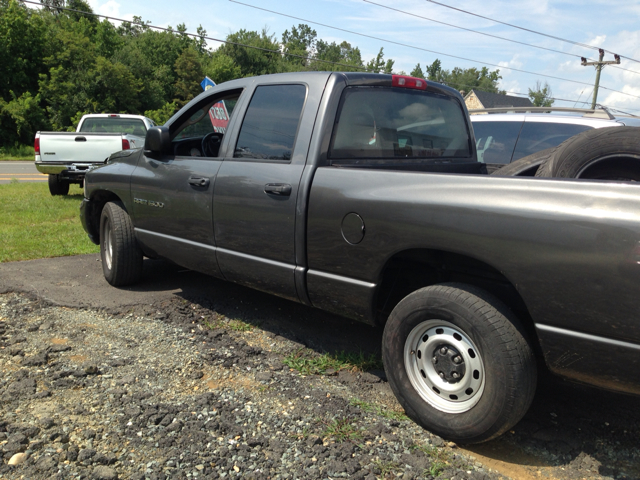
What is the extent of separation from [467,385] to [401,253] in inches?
30.4

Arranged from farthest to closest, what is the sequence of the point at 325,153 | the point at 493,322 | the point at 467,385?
the point at 325,153 → the point at 467,385 → the point at 493,322

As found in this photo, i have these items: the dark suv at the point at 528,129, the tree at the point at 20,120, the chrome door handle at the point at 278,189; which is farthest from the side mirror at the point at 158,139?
the tree at the point at 20,120

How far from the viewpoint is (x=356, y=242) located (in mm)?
3025

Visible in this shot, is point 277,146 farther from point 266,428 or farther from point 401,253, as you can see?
point 266,428

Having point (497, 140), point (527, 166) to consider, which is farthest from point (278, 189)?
point (497, 140)

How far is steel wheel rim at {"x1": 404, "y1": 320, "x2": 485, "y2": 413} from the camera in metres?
2.63

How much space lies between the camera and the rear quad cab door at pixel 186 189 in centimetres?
402

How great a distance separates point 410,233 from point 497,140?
4.41 metres

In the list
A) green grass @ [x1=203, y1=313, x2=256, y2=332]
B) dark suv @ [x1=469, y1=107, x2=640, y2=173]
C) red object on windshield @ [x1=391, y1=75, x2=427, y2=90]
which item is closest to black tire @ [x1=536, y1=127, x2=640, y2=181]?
red object on windshield @ [x1=391, y1=75, x2=427, y2=90]

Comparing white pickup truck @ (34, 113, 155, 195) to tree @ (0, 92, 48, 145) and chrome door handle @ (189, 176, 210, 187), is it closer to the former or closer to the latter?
chrome door handle @ (189, 176, 210, 187)

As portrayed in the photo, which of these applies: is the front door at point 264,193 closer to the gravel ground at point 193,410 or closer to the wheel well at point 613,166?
the gravel ground at point 193,410

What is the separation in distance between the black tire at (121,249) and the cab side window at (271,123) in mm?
1694

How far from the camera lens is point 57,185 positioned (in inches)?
466

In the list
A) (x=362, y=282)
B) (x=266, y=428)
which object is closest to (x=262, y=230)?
(x=362, y=282)
